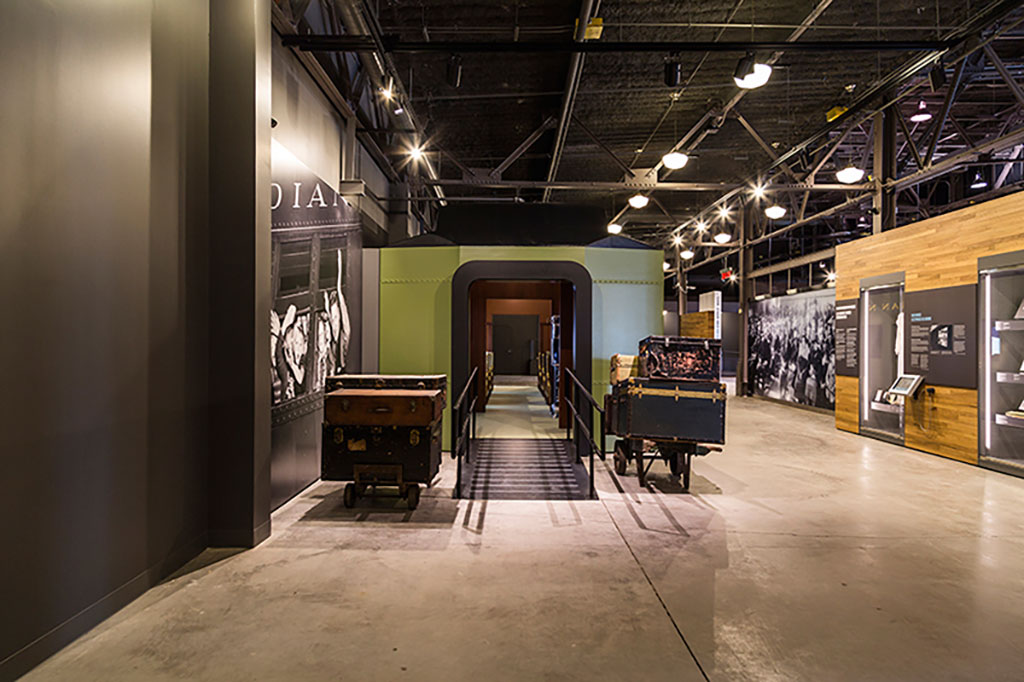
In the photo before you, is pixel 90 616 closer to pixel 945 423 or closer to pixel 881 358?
pixel 945 423

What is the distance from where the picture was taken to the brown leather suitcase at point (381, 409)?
429cm

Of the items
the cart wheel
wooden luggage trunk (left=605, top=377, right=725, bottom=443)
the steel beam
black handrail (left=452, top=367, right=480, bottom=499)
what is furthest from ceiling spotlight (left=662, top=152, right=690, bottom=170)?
black handrail (left=452, top=367, right=480, bottom=499)

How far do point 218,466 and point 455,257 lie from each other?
4359 millimetres

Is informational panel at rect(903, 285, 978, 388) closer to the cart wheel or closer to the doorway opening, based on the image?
the cart wheel

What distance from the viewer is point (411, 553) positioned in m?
3.55

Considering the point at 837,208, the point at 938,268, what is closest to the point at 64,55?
the point at 938,268

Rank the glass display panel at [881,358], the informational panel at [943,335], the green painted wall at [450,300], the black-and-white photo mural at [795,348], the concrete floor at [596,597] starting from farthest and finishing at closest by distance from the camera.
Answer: the black-and-white photo mural at [795,348]
the glass display panel at [881,358]
the green painted wall at [450,300]
the informational panel at [943,335]
the concrete floor at [596,597]

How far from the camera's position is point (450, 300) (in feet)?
Answer: 23.3

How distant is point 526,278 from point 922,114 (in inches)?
362

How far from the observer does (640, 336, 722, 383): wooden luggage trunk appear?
5105 millimetres

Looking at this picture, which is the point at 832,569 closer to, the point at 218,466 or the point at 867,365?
the point at 218,466

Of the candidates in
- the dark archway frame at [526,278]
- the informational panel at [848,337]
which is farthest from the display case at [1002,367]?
the dark archway frame at [526,278]

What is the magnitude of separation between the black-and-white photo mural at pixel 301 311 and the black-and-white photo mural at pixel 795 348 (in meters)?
10.4

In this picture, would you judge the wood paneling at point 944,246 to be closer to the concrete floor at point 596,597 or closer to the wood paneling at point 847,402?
the wood paneling at point 847,402
